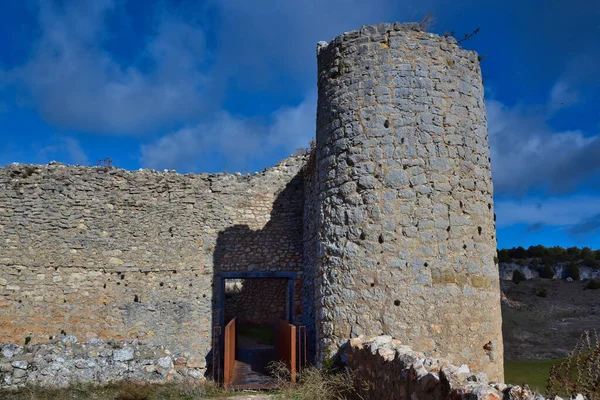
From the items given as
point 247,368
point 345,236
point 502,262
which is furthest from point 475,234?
point 502,262

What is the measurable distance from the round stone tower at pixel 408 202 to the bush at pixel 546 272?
76.3ft

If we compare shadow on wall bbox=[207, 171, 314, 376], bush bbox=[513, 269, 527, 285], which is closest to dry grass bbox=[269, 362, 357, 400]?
shadow on wall bbox=[207, 171, 314, 376]

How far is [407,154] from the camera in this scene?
7.28 metres

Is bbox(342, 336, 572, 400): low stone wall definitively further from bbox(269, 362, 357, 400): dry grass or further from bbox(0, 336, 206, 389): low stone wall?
bbox(0, 336, 206, 389): low stone wall

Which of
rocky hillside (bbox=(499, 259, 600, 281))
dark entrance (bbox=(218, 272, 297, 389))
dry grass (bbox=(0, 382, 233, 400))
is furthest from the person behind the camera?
rocky hillside (bbox=(499, 259, 600, 281))

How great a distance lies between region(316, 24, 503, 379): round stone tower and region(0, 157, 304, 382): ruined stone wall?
4503mm

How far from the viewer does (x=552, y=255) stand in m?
32.0

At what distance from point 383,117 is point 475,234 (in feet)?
6.69

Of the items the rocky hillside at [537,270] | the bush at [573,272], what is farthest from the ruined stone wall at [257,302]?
the bush at [573,272]

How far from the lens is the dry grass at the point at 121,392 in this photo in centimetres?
854

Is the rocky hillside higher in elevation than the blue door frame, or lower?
higher

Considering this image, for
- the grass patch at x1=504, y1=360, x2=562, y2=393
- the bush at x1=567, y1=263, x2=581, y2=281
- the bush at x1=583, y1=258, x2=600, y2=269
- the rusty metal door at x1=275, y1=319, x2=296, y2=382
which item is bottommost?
the grass patch at x1=504, y1=360, x2=562, y2=393

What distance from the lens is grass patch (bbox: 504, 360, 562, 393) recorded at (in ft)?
33.4

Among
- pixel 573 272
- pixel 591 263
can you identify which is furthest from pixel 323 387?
pixel 591 263
